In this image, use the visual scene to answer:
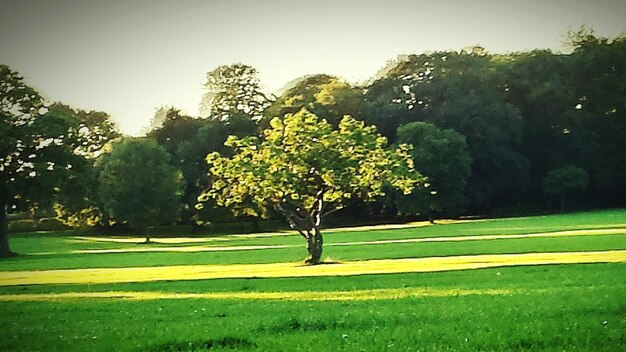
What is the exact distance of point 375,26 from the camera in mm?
21203

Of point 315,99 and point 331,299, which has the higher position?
point 315,99

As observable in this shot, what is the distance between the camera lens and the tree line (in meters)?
28.0

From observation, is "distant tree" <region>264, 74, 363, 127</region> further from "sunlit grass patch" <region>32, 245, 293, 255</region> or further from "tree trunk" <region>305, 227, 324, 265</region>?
"tree trunk" <region>305, 227, 324, 265</region>

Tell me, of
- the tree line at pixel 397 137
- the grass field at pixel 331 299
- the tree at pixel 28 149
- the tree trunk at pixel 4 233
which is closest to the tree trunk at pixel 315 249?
the grass field at pixel 331 299

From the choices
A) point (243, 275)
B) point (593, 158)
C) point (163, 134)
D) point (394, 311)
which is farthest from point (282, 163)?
point (593, 158)

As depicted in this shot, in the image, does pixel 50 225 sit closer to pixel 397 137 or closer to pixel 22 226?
pixel 22 226

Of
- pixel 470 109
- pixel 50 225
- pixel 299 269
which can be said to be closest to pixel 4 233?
pixel 50 225

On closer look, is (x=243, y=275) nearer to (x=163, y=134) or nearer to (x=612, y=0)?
(x=612, y=0)

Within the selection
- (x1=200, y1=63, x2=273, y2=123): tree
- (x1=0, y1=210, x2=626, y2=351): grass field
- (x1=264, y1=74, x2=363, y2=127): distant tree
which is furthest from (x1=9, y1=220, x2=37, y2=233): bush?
(x1=264, y1=74, x2=363, y2=127): distant tree

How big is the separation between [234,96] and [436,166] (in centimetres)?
1657

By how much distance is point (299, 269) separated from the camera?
22484 mm

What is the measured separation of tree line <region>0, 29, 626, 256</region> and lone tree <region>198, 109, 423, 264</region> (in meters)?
0.30

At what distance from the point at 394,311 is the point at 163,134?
33.9m

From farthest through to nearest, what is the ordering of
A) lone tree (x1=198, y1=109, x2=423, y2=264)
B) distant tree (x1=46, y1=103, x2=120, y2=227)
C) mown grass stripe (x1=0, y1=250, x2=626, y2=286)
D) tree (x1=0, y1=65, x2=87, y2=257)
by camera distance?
distant tree (x1=46, y1=103, x2=120, y2=227), lone tree (x1=198, y1=109, x2=423, y2=264), tree (x1=0, y1=65, x2=87, y2=257), mown grass stripe (x1=0, y1=250, x2=626, y2=286)
